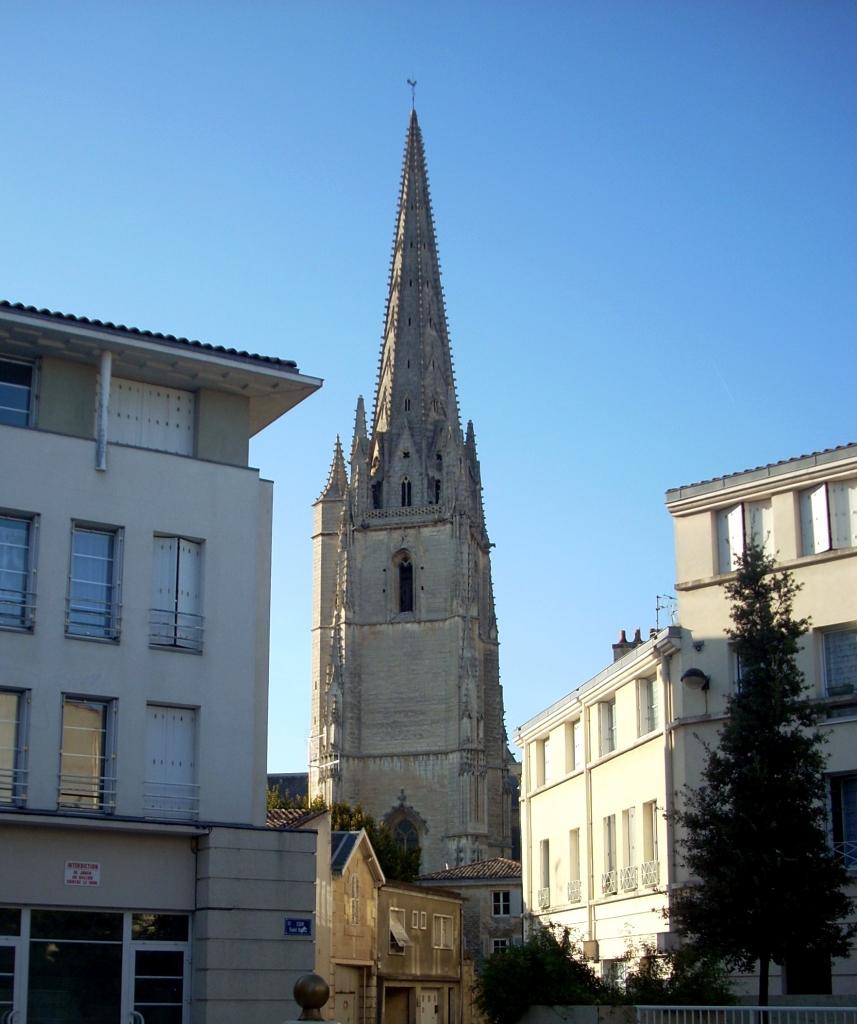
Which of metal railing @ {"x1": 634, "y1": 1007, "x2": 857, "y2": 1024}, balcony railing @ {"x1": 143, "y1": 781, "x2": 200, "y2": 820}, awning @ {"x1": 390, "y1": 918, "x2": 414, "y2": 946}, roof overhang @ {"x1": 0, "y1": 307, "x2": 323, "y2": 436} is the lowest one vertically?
metal railing @ {"x1": 634, "y1": 1007, "x2": 857, "y2": 1024}

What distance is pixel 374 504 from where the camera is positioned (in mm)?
113688

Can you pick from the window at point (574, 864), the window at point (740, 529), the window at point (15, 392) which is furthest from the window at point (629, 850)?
the window at point (15, 392)

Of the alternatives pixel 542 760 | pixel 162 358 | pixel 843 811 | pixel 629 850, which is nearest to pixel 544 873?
pixel 542 760

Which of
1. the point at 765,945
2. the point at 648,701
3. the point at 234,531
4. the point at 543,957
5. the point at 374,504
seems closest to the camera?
the point at 765,945

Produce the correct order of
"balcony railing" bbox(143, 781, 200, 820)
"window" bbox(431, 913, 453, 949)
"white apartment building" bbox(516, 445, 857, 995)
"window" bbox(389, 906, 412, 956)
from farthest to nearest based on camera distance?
"window" bbox(431, 913, 453, 949), "window" bbox(389, 906, 412, 956), "white apartment building" bbox(516, 445, 857, 995), "balcony railing" bbox(143, 781, 200, 820)

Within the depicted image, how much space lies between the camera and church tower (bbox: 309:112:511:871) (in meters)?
105

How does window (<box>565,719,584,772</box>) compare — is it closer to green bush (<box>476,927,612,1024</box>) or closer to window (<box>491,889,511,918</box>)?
green bush (<box>476,927,612,1024</box>)

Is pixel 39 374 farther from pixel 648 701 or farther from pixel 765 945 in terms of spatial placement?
pixel 648 701

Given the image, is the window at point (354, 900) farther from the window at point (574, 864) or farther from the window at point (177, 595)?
the window at point (177, 595)

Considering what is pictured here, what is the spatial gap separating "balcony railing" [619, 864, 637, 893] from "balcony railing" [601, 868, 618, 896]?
459 mm

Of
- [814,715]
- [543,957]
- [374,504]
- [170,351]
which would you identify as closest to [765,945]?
[814,715]

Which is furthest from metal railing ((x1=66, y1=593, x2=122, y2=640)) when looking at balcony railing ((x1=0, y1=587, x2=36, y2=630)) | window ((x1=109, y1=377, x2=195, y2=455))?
window ((x1=109, y1=377, x2=195, y2=455))

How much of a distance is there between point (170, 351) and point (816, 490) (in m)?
14.3

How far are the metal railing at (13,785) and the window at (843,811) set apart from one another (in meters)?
15.7
